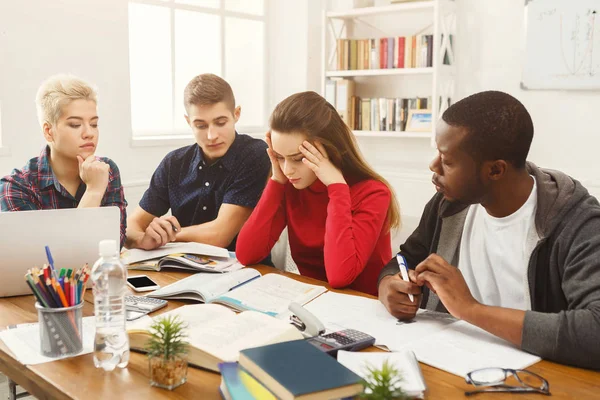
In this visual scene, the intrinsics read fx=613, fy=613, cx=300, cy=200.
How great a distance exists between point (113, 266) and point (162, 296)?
432 millimetres

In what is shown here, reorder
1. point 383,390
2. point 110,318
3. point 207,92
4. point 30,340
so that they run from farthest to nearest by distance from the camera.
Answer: point 207,92 → point 30,340 → point 110,318 → point 383,390

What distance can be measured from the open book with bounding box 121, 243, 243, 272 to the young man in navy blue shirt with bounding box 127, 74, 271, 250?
0.81 feet

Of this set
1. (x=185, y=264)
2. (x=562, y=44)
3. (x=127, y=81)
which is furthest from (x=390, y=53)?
(x=185, y=264)

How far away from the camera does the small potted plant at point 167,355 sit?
37.8 inches

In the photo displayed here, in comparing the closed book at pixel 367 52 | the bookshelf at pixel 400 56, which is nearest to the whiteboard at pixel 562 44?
the bookshelf at pixel 400 56

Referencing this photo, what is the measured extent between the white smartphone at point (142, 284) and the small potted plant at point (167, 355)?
0.57 meters

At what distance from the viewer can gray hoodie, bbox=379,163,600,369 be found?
1.09 m

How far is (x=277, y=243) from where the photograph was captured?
6.93 feet

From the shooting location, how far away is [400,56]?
12.5 feet

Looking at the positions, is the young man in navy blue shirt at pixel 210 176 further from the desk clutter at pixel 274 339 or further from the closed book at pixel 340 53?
the closed book at pixel 340 53

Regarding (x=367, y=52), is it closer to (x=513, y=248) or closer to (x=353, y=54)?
(x=353, y=54)

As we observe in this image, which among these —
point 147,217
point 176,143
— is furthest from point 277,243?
point 176,143

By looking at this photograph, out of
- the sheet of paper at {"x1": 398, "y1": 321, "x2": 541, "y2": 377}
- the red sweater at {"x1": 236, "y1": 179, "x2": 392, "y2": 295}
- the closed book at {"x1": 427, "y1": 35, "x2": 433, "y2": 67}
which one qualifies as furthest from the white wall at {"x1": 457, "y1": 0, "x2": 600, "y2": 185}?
the sheet of paper at {"x1": 398, "y1": 321, "x2": 541, "y2": 377}

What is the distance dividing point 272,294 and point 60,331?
1.75 feet
